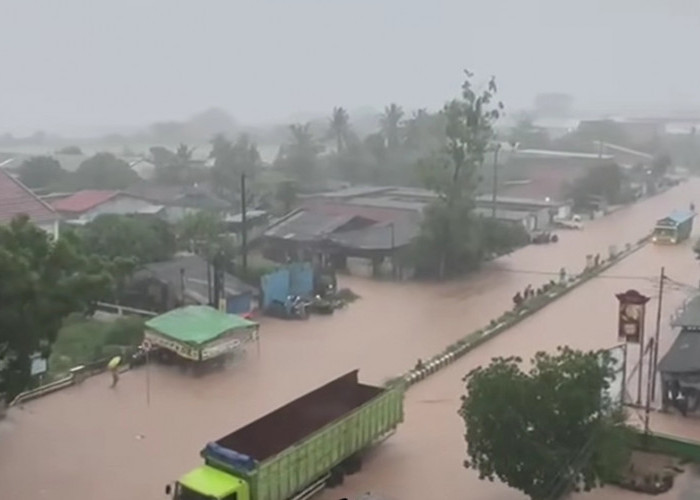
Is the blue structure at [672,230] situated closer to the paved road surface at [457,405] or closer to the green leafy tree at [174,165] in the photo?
the paved road surface at [457,405]

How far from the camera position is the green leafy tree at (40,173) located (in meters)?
10.7

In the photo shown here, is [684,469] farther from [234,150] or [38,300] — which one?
[234,150]

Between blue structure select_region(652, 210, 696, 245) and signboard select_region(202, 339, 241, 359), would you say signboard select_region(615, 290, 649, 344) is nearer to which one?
signboard select_region(202, 339, 241, 359)

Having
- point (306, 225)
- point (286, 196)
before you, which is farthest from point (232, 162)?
point (306, 225)

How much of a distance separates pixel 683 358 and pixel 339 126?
1125cm

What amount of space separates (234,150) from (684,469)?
947cm

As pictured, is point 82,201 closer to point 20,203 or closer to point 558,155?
point 20,203

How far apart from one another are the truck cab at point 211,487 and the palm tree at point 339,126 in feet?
39.1

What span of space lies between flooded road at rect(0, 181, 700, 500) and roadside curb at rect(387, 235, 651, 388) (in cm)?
7

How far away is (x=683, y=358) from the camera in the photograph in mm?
4160

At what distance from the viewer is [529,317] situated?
6113 mm

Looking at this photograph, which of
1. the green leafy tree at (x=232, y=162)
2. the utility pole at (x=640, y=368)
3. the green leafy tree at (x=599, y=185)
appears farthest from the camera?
the green leafy tree at (x=599, y=185)

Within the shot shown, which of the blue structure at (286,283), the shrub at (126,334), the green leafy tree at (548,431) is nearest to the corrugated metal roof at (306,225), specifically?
the blue structure at (286,283)

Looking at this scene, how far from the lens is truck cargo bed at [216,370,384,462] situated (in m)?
3.30
